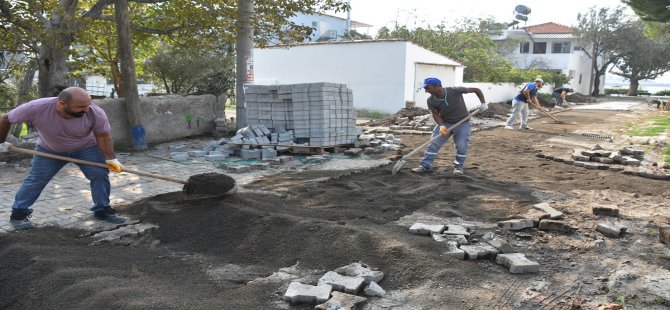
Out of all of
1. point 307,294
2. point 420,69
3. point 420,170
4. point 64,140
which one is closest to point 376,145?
point 420,170

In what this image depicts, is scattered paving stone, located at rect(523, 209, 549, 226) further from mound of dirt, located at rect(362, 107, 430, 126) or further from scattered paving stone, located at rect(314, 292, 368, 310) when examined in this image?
mound of dirt, located at rect(362, 107, 430, 126)

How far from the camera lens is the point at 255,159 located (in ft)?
30.6

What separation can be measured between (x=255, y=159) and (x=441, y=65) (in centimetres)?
1497

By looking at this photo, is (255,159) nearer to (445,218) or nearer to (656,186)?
(445,218)

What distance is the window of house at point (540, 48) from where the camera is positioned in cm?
4478

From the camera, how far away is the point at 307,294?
10.8 feet

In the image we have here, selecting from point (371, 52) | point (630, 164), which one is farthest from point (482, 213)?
point (371, 52)

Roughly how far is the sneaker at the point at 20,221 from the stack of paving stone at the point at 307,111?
18.2 ft

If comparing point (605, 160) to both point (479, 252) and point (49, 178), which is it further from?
point (49, 178)

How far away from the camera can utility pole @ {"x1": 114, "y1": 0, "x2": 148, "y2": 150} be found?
9.81m

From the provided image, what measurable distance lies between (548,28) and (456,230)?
47.8 m

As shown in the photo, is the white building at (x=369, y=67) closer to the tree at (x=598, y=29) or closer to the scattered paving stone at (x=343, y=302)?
the scattered paving stone at (x=343, y=302)

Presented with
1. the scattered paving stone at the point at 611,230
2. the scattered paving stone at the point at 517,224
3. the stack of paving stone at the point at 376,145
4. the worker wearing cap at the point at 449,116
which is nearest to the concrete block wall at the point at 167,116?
the stack of paving stone at the point at 376,145

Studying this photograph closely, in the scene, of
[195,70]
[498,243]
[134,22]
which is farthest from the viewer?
[195,70]
